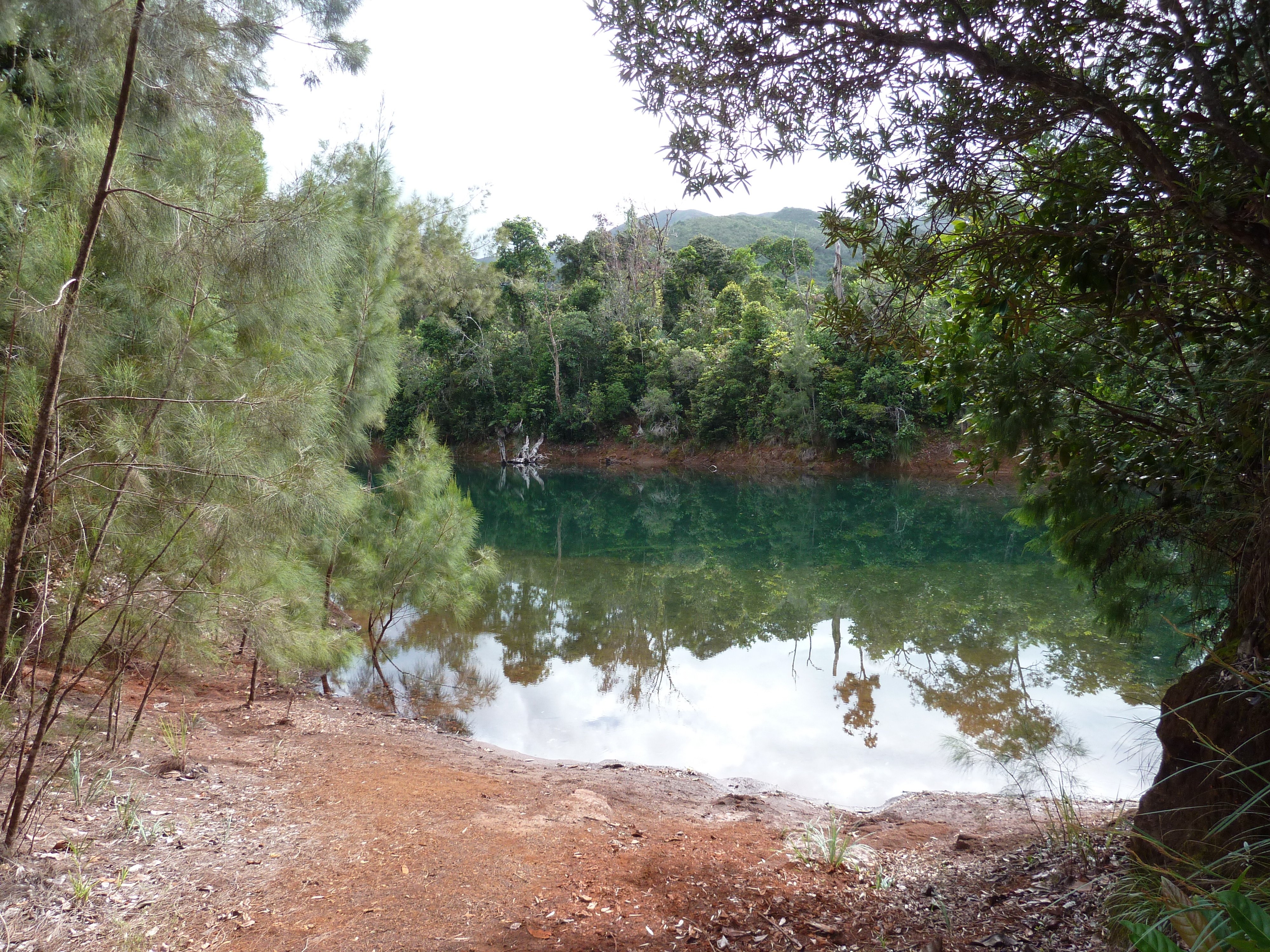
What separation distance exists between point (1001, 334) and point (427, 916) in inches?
125

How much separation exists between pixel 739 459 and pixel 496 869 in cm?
2557

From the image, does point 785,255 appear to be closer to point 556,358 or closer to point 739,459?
point 556,358

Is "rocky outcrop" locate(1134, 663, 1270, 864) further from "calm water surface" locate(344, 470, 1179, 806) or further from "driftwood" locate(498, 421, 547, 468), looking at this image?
"driftwood" locate(498, 421, 547, 468)

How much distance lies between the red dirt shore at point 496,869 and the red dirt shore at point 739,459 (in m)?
17.4

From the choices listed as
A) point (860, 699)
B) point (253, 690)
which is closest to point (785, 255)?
point (860, 699)

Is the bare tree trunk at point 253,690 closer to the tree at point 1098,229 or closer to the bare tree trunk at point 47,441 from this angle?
the bare tree trunk at point 47,441

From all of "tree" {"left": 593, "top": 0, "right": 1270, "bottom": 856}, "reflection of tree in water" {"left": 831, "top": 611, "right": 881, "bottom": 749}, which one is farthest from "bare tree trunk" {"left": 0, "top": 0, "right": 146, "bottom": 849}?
"reflection of tree in water" {"left": 831, "top": 611, "right": 881, "bottom": 749}

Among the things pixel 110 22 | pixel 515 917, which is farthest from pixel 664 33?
pixel 515 917

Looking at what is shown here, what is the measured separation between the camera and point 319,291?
467 cm

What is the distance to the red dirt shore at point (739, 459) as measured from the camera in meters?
24.2

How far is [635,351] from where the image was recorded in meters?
31.8

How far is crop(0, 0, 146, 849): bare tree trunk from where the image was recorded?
2.41 m

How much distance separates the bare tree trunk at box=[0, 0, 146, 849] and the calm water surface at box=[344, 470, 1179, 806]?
3.79 metres

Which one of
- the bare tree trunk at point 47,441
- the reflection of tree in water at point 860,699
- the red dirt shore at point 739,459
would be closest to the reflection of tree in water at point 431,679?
the reflection of tree in water at point 860,699
